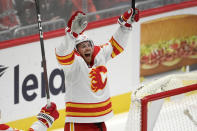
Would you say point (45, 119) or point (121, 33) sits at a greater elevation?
point (121, 33)

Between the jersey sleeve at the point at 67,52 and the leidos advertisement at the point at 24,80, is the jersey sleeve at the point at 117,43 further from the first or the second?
the leidos advertisement at the point at 24,80

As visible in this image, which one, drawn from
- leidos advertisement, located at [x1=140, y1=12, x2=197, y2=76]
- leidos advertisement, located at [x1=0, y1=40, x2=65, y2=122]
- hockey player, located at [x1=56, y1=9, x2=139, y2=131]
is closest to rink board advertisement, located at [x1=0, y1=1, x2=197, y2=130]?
leidos advertisement, located at [x1=0, y1=40, x2=65, y2=122]

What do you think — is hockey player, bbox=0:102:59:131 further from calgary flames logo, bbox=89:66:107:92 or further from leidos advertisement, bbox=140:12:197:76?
leidos advertisement, bbox=140:12:197:76

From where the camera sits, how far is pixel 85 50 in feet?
11.9

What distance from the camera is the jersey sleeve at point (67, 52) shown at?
3.37 m

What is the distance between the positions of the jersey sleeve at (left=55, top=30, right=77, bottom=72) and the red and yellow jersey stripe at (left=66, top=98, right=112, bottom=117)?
30 centimetres

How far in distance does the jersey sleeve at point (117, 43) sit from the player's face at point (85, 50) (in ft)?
0.57

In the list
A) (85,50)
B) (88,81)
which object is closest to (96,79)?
(88,81)

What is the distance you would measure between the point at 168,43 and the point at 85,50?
1.80 m

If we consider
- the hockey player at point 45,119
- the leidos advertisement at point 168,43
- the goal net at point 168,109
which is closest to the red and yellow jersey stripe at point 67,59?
the hockey player at point 45,119

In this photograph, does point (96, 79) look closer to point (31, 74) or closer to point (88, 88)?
point (88, 88)

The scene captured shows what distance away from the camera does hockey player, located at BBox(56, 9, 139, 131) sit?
3.63 meters

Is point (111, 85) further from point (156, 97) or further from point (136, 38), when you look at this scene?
point (156, 97)

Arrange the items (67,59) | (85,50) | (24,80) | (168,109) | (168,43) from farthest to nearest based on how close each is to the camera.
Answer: (168,43) < (24,80) < (168,109) < (85,50) < (67,59)
